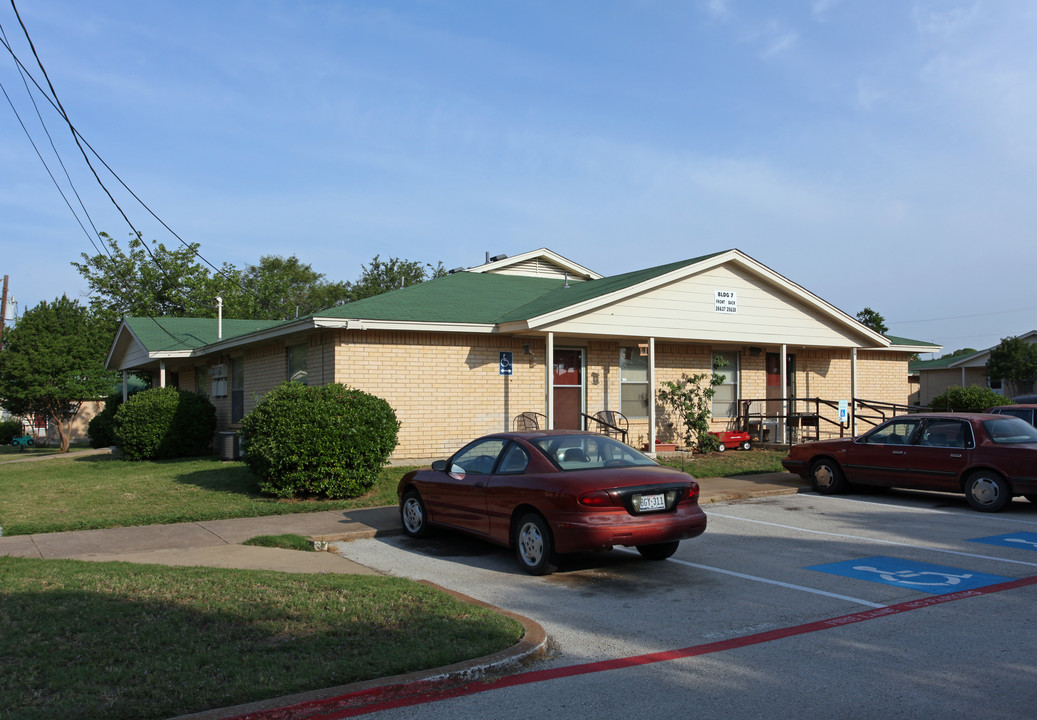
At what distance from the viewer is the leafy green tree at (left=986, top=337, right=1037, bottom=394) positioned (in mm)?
33094

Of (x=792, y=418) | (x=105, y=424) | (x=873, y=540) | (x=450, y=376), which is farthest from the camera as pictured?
(x=105, y=424)

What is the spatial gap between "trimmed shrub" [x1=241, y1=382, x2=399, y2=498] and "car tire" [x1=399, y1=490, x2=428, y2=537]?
2752 mm

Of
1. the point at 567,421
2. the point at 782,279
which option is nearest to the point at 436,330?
the point at 567,421

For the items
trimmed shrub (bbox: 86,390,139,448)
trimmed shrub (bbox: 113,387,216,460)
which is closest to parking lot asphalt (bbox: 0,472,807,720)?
trimmed shrub (bbox: 113,387,216,460)

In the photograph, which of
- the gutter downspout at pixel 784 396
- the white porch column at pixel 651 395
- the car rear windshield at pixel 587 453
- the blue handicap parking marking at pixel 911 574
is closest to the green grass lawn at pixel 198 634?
the car rear windshield at pixel 587 453

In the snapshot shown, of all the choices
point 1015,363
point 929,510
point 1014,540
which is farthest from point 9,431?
point 1015,363

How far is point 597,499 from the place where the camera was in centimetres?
750

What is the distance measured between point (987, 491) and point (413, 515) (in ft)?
27.0

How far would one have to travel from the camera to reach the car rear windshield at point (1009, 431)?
11.8 meters

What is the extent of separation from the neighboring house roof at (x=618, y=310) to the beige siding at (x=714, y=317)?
2 cm

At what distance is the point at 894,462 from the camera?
12.9 m

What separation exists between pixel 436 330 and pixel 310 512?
17.7 feet

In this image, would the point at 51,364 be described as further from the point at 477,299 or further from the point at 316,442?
the point at 316,442

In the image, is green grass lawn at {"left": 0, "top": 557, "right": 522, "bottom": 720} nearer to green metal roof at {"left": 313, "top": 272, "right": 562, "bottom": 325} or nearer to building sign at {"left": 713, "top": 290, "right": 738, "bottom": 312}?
green metal roof at {"left": 313, "top": 272, "right": 562, "bottom": 325}
